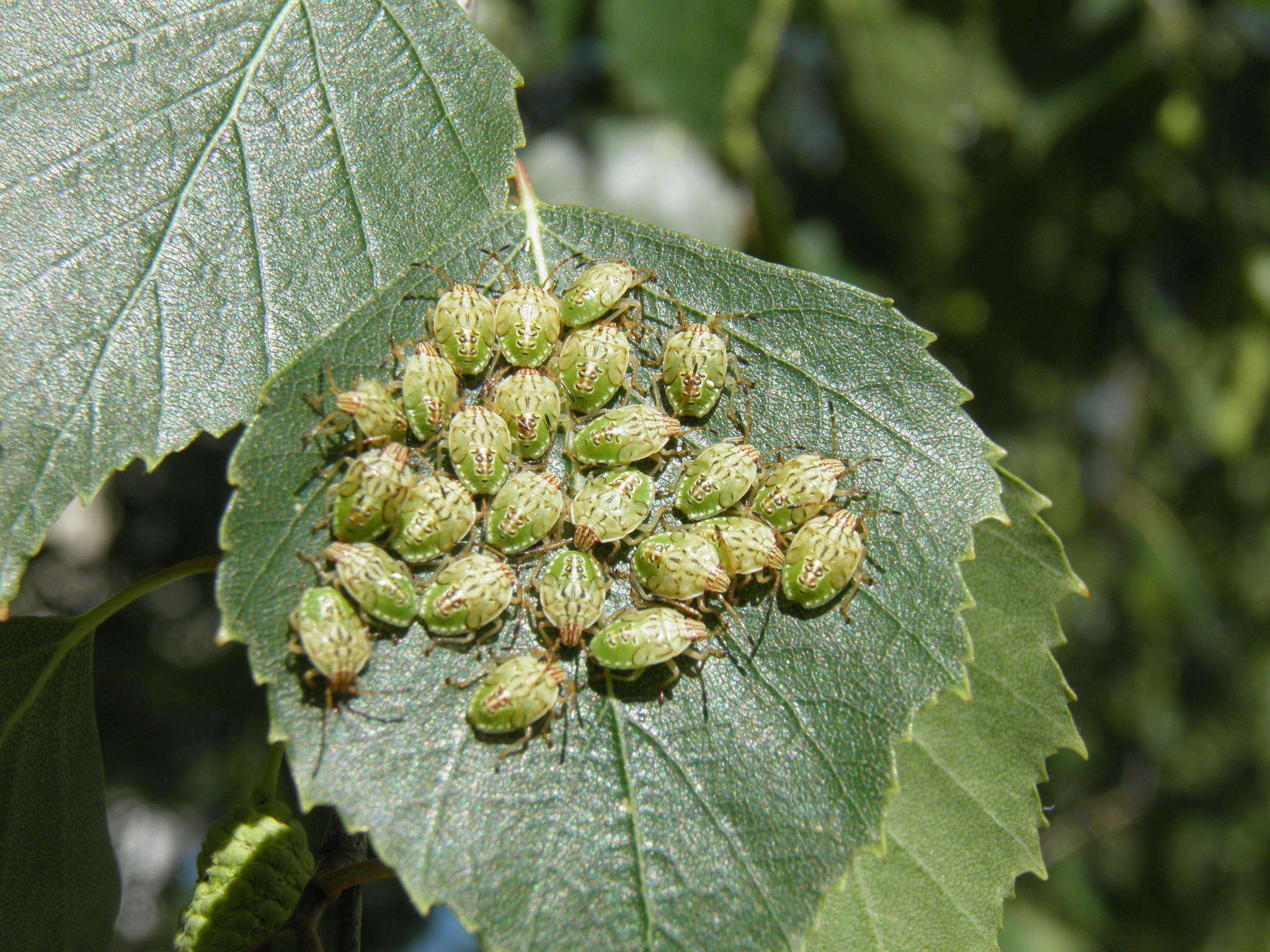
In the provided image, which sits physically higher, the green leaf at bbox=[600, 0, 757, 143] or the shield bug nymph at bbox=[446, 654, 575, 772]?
the green leaf at bbox=[600, 0, 757, 143]

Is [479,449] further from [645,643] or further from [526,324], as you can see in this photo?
[645,643]

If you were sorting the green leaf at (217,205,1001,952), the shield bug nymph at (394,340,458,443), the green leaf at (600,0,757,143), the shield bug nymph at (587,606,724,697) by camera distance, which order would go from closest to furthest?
the green leaf at (217,205,1001,952) < the shield bug nymph at (587,606,724,697) < the shield bug nymph at (394,340,458,443) < the green leaf at (600,0,757,143)

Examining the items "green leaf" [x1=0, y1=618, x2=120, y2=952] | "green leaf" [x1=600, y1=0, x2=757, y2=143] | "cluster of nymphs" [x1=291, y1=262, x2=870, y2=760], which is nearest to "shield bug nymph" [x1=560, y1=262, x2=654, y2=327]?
"cluster of nymphs" [x1=291, y1=262, x2=870, y2=760]

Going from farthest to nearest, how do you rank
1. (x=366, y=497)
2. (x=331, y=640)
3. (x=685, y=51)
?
(x=685, y=51) → (x=366, y=497) → (x=331, y=640)

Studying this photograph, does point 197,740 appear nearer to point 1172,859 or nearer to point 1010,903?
point 1010,903

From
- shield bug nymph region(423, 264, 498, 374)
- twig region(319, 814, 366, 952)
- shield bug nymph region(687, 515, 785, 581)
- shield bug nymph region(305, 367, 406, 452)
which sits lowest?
twig region(319, 814, 366, 952)

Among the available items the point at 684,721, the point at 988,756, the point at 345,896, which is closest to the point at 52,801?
the point at 345,896

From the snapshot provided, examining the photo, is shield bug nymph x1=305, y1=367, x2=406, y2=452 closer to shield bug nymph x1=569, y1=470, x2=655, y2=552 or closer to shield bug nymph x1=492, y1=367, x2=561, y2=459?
shield bug nymph x1=492, y1=367, x2=561, y2=459
